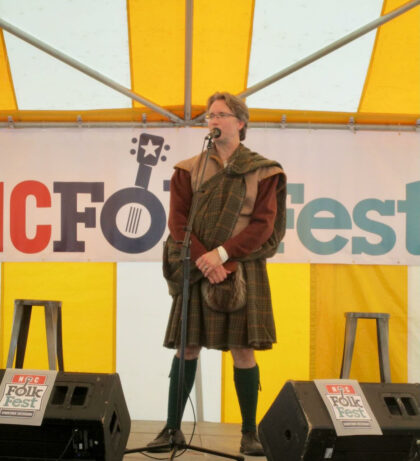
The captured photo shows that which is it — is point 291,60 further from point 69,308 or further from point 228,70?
point 69,308

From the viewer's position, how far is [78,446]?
6.82 ft

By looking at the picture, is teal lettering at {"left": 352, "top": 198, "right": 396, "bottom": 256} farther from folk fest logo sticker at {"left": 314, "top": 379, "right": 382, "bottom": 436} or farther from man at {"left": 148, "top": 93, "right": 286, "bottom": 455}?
folk fest logo sticker at {"left": 314, "top": 379, "right": 382, "bottom": 436}

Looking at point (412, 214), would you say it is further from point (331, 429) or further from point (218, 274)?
point (331, 429)

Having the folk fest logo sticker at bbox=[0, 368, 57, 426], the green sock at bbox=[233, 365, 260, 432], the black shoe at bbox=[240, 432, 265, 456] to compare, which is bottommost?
the black shoe at bbox=[240, 432, 265, 456]

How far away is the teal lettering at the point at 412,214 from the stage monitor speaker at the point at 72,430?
2.45 metres

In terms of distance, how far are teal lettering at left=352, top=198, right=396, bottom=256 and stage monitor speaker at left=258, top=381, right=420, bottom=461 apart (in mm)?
1787

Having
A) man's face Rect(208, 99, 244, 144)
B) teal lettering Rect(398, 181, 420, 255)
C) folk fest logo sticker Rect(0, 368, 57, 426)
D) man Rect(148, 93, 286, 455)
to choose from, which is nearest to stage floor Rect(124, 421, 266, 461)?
man Rect(148, 93, 286, 455)

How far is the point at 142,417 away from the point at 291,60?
7.86 feet

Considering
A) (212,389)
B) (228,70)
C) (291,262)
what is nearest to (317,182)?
(291,262)

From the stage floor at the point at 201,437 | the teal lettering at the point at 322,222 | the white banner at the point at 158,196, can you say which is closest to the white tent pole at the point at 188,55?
the white banner at the point at 158,196

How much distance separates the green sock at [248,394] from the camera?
2.68 metres

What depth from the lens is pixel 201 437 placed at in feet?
10.4

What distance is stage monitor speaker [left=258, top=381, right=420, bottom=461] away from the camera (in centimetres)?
205

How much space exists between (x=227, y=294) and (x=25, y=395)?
880mm
